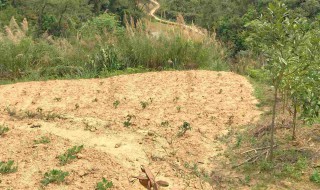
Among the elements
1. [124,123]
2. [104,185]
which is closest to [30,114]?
[124,123]

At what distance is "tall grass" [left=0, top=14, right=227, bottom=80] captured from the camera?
7.91 metres

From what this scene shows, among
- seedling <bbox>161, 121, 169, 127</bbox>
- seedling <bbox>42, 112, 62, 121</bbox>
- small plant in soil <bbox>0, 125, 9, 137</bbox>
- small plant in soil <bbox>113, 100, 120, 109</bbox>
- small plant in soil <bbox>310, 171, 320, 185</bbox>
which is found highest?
small plant in soil <bbox>310, 171, 320, 185</bbox>

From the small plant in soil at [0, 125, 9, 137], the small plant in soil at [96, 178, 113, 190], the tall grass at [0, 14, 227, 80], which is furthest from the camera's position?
the tall grass at [0, 14, 227, 80]

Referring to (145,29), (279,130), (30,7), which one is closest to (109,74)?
(145,29)

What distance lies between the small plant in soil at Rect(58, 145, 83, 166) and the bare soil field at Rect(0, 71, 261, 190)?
6 centimetres

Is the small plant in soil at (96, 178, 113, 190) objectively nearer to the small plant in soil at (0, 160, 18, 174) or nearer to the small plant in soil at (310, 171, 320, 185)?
the small plant in soil at (0, 160, 18, 174)

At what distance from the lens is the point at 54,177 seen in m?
3.63

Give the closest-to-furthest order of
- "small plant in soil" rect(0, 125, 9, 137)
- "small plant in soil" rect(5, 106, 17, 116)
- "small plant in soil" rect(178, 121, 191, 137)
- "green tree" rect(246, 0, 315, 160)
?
"green tree" rect(246, 0, 315, 160)
"small plant in soil" rect(0, 125, 9, 137)
"small plant in soil" rect(178, 121, 191, 137)
"small plant in soil" rect(5, 106, 17, 116)

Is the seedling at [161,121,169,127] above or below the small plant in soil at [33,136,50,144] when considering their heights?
above

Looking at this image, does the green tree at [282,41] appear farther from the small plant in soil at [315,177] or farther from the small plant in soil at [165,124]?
the small plant in soil at [165,124]

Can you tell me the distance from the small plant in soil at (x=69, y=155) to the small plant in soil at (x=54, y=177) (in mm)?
222

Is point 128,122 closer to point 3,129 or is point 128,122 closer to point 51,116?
point 51,116

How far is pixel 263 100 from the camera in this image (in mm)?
6289

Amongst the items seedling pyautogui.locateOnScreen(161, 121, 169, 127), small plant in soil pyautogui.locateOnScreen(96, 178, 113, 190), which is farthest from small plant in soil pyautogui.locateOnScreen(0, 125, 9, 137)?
seedling pyautogui.locateOnScreen(161, 121, 169, 127)
